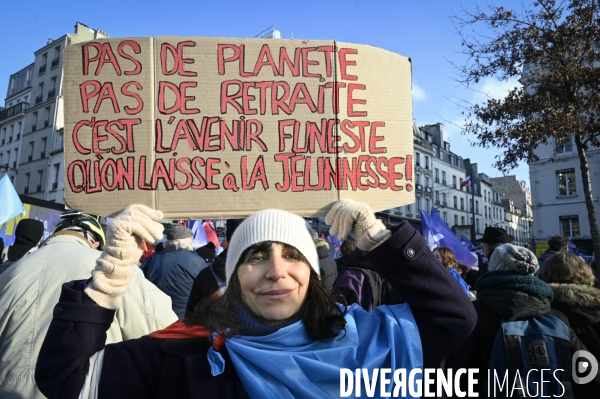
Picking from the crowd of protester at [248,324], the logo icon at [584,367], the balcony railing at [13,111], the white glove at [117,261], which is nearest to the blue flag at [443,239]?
the logo icon at [584,367]

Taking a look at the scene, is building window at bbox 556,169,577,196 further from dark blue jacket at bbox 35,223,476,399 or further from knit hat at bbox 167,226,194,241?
dark blue jacket at bbox 35,223,476,399

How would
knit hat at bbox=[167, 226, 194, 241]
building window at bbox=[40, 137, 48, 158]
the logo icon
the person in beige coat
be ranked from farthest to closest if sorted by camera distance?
building window at bbox=[40, 137, 48, 158]
knit hat at bbox=[167, 226, 194, 241]
the logo icon
the person in beige coat

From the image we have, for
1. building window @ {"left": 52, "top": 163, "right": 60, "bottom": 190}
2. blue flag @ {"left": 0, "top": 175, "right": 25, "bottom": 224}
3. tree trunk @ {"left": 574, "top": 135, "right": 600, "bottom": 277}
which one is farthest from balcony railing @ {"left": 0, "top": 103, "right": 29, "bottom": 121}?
tree trunk @ {"left": 574, "top": 135, "right": 600, "bottom": 277}

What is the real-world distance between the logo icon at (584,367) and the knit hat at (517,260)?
604 millimetres

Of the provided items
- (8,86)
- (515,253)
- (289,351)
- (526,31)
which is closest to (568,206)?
(526,31)

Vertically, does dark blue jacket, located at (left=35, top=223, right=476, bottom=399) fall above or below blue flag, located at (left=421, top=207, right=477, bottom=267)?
below

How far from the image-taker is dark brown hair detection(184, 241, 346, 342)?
1676mm

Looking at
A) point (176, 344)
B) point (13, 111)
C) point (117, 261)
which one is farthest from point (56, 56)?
point (176, 344)

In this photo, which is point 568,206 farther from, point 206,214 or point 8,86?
point 8,86

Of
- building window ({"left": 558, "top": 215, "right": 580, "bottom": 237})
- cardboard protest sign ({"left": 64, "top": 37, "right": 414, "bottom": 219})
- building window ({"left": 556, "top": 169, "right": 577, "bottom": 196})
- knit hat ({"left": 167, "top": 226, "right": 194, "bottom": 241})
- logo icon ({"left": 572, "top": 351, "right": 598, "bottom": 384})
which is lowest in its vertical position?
logo icon ({"left": 572, "top": 351, "right": 598, "bottom": 384})

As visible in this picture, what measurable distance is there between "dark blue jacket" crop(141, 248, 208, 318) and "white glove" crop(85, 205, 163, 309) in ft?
10.7

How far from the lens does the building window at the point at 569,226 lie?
3117 centimetres

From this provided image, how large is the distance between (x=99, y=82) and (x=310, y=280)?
1504 mm

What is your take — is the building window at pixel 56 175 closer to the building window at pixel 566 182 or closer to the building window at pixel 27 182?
the building window at pixel 27 182
